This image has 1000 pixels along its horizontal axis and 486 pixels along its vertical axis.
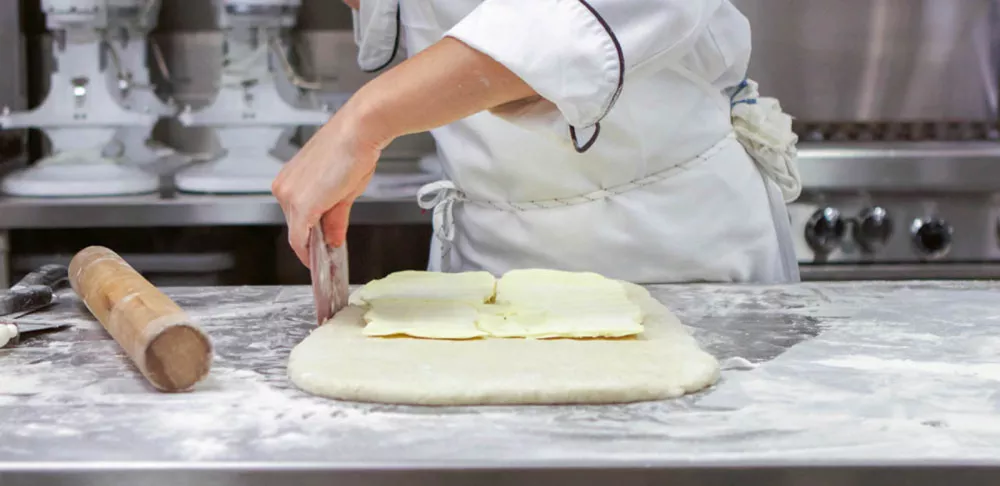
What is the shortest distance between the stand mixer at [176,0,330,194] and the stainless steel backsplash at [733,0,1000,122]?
3.51ft

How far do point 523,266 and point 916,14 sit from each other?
1528 mm

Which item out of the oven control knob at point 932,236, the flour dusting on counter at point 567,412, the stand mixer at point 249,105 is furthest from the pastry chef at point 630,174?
the oven control knob at point 932,236

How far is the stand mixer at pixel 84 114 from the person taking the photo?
77.3 inches

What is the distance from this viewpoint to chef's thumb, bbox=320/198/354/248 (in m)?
1.06

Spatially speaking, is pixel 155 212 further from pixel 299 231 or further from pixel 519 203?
pixel 299 231

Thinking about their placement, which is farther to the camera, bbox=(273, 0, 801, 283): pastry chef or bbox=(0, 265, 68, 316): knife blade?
bbox=(273, 0, 801, 283): pastry chef

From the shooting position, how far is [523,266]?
54.7 inches

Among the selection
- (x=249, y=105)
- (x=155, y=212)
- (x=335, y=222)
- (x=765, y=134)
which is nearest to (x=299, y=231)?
(x=335, y=222)

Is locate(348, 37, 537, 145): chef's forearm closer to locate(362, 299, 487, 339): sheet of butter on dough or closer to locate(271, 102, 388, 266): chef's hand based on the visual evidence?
locate(271, 102, 388, 266): chef's hand

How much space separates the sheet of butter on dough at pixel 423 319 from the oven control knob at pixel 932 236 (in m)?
1.31

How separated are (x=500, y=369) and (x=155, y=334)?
0.27 meters

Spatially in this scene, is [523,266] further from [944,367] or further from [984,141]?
[984,141]

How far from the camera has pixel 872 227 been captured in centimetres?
204

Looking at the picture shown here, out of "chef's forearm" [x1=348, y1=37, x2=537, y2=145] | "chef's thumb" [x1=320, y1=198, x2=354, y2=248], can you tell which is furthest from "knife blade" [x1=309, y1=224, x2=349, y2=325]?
"chef's forearm" [x1=348, y1=37, x2=537, y2=145]
